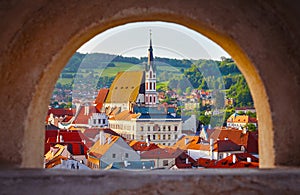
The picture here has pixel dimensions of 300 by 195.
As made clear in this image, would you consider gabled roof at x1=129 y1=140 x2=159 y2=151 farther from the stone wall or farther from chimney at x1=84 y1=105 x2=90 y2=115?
the stone wall

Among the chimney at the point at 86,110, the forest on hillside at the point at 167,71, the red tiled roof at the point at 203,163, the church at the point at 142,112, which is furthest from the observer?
the church at the point at 142,112

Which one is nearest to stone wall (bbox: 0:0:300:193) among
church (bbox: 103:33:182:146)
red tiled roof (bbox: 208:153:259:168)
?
red tiled roof (bbox: 208:153:259:168)

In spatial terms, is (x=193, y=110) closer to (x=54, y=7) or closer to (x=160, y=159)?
(x=160, y=159)

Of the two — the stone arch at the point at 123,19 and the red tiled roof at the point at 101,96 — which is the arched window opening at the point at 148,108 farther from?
the stone arch at the point at 123,19

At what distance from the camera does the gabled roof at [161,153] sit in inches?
411

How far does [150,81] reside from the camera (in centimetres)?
1330

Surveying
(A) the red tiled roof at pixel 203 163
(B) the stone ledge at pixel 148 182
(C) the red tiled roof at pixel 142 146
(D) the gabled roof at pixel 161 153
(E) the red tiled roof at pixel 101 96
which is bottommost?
(A) the red tiled roof at pixel 203 163

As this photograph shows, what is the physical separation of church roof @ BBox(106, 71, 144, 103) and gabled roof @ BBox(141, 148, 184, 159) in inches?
66.5

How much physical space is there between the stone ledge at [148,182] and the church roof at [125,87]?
902cm

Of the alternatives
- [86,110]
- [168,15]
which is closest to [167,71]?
[86,110]

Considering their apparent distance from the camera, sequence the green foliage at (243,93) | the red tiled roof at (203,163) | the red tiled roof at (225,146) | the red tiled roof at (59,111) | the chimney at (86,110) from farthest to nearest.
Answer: the chimney at (86,110), the red tiled roof at (225,146), the red tiled roof at (203,163), the red tiled roof at (59,111), the green foliage at (243,93)

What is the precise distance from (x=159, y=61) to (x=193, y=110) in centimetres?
192

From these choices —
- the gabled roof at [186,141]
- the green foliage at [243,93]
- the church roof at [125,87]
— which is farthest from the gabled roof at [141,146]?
the green foliage at [243,93]

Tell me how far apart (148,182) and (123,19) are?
0.91 meters
